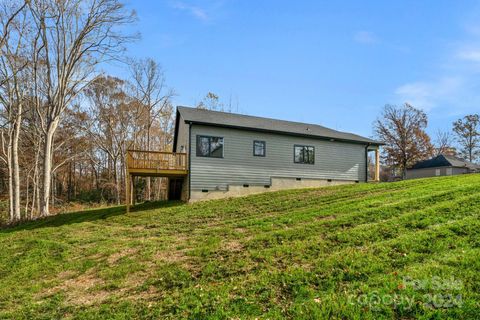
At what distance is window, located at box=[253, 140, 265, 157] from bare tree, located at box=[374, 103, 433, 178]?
22.0 metres

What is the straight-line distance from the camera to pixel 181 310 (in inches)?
153

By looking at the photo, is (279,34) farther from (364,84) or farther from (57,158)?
(57,158)

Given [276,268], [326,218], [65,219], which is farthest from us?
[65,219]

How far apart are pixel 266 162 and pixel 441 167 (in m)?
24.0

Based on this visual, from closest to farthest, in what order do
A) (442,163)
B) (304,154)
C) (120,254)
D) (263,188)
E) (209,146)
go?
1. (120,254)
2. (209,146)
3. (263,188)
4. (304,154)
5. (442,163)

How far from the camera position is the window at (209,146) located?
46.1ft

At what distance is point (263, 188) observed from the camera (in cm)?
1528

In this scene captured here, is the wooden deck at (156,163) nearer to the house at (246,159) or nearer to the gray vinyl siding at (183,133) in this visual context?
the house at (246,159)

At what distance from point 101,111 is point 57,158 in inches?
233

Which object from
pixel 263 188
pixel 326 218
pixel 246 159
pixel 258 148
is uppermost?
pixel 258 148

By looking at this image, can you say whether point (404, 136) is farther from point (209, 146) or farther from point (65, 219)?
point (65, 219)

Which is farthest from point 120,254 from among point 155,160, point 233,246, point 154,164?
point 155,160

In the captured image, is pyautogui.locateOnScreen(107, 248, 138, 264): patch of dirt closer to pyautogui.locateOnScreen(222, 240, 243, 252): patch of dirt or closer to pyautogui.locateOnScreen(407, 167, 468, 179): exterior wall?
pyautogui.locateOnScreen(222, 240, 243, 252): patch of dirt

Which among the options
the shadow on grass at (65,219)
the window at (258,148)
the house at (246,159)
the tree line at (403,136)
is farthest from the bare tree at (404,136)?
the shadow on grass at (65,219)
